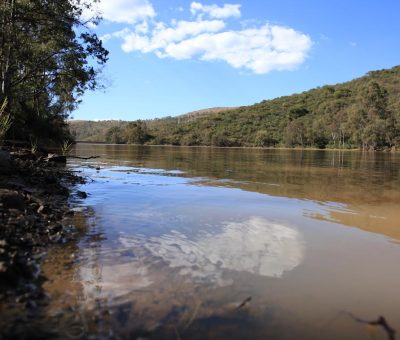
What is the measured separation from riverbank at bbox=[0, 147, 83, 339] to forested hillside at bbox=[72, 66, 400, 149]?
303ft

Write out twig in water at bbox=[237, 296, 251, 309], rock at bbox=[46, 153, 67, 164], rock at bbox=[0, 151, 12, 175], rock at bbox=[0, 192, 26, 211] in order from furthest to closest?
rock at bbox=[46, 153, 67, 164] < rock at bbox=[0, 151, 12, 175] < rock at bbox=[0, 192, 26, 211] < twig in water at bbox=[237, 296, 251, 309]

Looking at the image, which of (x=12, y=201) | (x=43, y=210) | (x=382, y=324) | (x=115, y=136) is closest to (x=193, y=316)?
(x=382, y=324)

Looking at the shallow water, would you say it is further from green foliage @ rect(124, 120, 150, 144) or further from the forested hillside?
green foliage @ rect(124, 120, 150, 144)

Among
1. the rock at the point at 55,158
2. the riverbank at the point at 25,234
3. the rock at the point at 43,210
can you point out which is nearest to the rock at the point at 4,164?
the riverbank at the point at 25,234

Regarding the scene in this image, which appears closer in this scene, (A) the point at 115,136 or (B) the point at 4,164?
(B) the point at 4,164

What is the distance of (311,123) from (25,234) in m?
122

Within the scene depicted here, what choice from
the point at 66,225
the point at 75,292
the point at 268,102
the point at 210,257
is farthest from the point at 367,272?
the point at 268,102

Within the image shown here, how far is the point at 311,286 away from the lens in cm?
458

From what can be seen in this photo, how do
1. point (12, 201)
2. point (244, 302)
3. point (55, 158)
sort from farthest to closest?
point (55, 158) → point (12, 201) → point (244, 302)

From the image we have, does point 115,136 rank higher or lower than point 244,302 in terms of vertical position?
higher

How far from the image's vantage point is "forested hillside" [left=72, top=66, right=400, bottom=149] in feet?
323

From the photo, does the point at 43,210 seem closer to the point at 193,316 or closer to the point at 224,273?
the point at 224,273

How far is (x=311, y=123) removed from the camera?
122 m

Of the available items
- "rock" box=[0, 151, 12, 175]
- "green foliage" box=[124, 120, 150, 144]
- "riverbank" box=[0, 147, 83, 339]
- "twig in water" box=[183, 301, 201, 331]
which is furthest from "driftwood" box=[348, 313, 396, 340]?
"green foliage" box=[124, 120, 150, 144]
